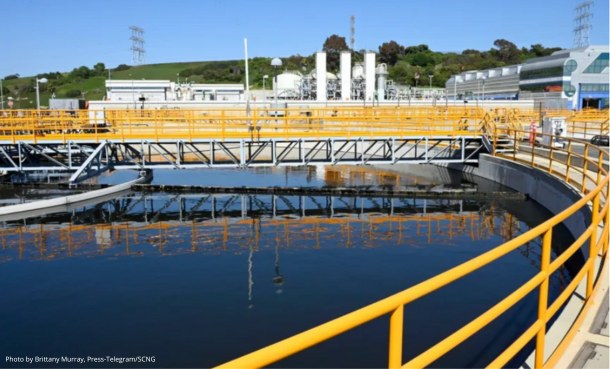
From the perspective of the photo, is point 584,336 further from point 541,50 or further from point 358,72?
point 541,50

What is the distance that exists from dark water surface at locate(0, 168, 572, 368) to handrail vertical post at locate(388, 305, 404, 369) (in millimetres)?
4425

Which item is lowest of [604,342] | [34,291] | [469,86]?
[34,291]

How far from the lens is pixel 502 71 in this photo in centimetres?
9062

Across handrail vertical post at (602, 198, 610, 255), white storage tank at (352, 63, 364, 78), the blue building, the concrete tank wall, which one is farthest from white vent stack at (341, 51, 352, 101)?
handrail vertical post at (602, 198, 610, 255)

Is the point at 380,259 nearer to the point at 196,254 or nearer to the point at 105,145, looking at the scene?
the point at 196,254

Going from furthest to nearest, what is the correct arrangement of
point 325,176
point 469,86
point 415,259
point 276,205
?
point 469,86, point 325,176, point 276,205, point 415,259

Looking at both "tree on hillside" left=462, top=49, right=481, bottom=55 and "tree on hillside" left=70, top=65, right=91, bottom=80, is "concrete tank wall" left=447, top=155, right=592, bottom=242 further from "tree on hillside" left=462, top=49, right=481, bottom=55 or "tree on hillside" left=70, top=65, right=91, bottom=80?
"tree on hillside" left=462, top=49, right=481, bottom=55

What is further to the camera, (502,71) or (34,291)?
(502,71)

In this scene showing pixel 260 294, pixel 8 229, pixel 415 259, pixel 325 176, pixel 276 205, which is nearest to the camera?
pixel 260 294

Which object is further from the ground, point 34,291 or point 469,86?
point 469,86

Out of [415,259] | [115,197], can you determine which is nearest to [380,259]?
[415,259]

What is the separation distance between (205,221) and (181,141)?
5.56m

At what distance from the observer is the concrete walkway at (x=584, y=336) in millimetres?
3533

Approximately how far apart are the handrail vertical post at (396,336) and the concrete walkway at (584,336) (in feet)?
6.18
